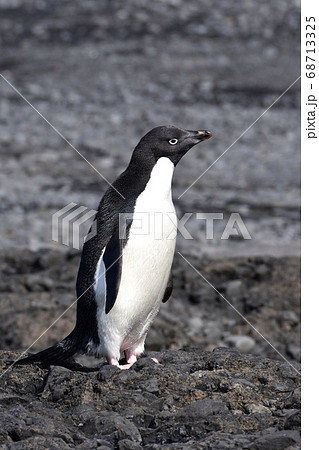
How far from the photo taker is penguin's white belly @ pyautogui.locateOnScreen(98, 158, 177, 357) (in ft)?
17.1

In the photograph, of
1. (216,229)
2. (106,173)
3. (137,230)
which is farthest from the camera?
(106,173)

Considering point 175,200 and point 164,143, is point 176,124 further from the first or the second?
point 164,143

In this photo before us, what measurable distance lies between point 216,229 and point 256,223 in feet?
2.00

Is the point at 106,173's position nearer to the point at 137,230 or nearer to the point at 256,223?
the point at 256,223

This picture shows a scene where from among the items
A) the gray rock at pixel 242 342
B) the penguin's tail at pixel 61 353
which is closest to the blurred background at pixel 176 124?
the gray rock at pixel 242 342

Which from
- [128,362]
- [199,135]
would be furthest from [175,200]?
[128,362]

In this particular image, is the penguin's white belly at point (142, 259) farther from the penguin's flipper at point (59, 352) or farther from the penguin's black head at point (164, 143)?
the penguin's flipper at point (59, 352)

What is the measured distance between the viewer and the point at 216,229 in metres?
10.9

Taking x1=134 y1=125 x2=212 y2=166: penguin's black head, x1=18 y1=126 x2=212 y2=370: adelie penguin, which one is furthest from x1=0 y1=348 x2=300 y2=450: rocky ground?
x1=134 y1=125 x2=212 y2=166: penguin's black head

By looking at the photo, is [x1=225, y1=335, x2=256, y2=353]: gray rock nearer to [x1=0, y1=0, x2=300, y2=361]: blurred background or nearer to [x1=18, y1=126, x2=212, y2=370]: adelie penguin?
[x1=0, y1=0, x2=300, y2=361]: blurred background

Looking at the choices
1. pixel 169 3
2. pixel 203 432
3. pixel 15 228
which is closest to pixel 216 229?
pixel 15 228

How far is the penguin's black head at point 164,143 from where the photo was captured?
17.4ft

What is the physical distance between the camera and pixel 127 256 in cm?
523

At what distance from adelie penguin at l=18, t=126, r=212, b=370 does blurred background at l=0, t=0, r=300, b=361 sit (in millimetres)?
2010
